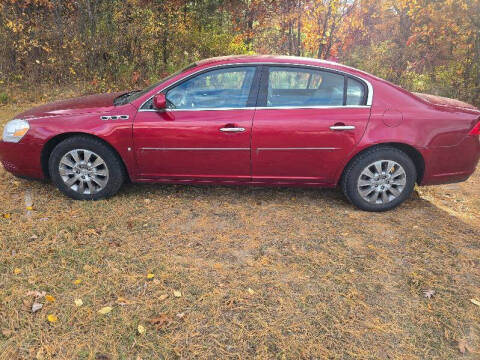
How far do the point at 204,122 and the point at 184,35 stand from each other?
7.11m

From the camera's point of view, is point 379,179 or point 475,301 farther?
point 379,179

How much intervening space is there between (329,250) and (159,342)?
1.77m

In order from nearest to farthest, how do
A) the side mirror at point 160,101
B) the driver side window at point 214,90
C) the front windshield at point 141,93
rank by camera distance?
1. the side mirror at point 160,101
2. the driver side window at point 214,90
3. the front windshield at point 141,93

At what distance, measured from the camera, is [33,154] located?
13.9 feet

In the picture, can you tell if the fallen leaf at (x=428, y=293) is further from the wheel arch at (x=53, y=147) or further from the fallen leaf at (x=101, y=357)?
the wheel arch at (x=53, y=147)

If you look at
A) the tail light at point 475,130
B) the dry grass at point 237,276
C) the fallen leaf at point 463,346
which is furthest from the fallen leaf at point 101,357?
the tail light at point 475,130

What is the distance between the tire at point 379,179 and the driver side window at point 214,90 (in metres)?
1.43

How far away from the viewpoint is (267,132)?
13.1 ft

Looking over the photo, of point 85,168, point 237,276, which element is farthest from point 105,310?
point 85,168

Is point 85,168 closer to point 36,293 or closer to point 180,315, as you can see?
point 36,293

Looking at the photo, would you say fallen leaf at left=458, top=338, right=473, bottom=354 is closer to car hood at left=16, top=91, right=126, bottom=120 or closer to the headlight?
car hood at left=16, top=91, right=126, bottom=120

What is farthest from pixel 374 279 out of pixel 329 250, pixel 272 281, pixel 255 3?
pixel 255 3

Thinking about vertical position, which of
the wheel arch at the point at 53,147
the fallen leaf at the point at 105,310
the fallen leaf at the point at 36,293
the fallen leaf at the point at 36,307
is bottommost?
the fallen leaf at the point at 105,310

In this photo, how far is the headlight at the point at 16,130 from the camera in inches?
166
